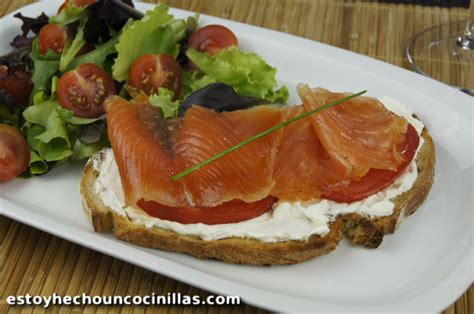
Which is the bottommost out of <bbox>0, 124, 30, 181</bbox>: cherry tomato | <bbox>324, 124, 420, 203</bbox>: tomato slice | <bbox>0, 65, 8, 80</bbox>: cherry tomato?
<bbox>0, 124, 30, 181</bbox>: cherry tomato

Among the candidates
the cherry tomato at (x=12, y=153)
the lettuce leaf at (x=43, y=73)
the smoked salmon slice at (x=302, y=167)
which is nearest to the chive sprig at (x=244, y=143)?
the smoked salmon slice at (x=302, y=167)

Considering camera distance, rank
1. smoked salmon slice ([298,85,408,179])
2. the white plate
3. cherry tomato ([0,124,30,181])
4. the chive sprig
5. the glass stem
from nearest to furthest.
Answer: the white plate < the chive sprig < smoked salmon slice ([298,85,408,179]) < cherry tomato ([0,124,30,181]) < the glass stem

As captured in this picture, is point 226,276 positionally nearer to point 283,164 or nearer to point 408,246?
point 283,164

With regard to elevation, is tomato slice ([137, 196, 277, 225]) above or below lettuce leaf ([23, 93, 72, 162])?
above

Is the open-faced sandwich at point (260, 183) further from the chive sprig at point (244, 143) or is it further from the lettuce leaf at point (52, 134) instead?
the lettuce leaf at point (52, 134)

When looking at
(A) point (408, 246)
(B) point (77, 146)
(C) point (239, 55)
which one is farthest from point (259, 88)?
(A) point (408, 246)

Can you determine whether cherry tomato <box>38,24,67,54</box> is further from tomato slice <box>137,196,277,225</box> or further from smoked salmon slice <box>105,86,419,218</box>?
tomato slice <box>137,196,277,225</box>

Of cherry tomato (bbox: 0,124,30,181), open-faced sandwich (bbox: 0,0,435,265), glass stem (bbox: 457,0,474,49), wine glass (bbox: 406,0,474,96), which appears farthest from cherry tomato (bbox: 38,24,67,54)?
glass stem (bbox: 457,0,474,49)
